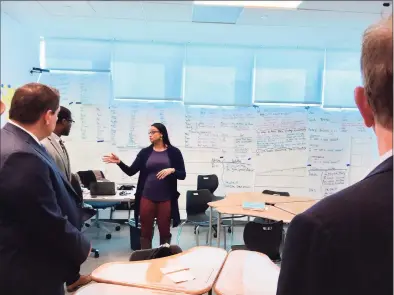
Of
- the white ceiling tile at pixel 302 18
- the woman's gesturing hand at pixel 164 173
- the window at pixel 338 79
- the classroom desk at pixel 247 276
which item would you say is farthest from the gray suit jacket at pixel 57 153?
the window at pixel 338 79

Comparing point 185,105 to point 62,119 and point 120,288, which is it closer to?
point 62,119

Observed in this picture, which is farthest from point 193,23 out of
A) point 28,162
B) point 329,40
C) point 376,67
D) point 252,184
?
point 376,67

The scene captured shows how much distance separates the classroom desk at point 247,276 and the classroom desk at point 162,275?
50mm

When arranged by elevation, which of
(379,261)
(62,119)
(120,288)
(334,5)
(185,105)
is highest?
(334,5)

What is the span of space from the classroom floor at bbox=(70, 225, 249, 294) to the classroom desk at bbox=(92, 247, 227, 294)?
176 centimetres

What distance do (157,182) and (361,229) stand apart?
9.69 ft

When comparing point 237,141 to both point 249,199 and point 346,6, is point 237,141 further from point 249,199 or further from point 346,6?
point 346,6

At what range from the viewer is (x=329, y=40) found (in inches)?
185

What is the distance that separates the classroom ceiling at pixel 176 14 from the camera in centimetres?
344

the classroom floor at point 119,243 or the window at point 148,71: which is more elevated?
the window at point 148,71

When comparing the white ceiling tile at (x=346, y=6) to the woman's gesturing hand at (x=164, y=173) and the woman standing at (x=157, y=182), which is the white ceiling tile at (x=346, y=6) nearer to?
the woman standing at (x=157, y=182)

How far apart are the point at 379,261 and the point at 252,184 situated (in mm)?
4666

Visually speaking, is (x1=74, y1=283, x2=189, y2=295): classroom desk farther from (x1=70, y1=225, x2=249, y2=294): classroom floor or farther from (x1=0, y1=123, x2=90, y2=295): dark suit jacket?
(x1=70, y1=225, x2=249, y2=294): classroom floor

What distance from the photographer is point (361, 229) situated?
47cm
